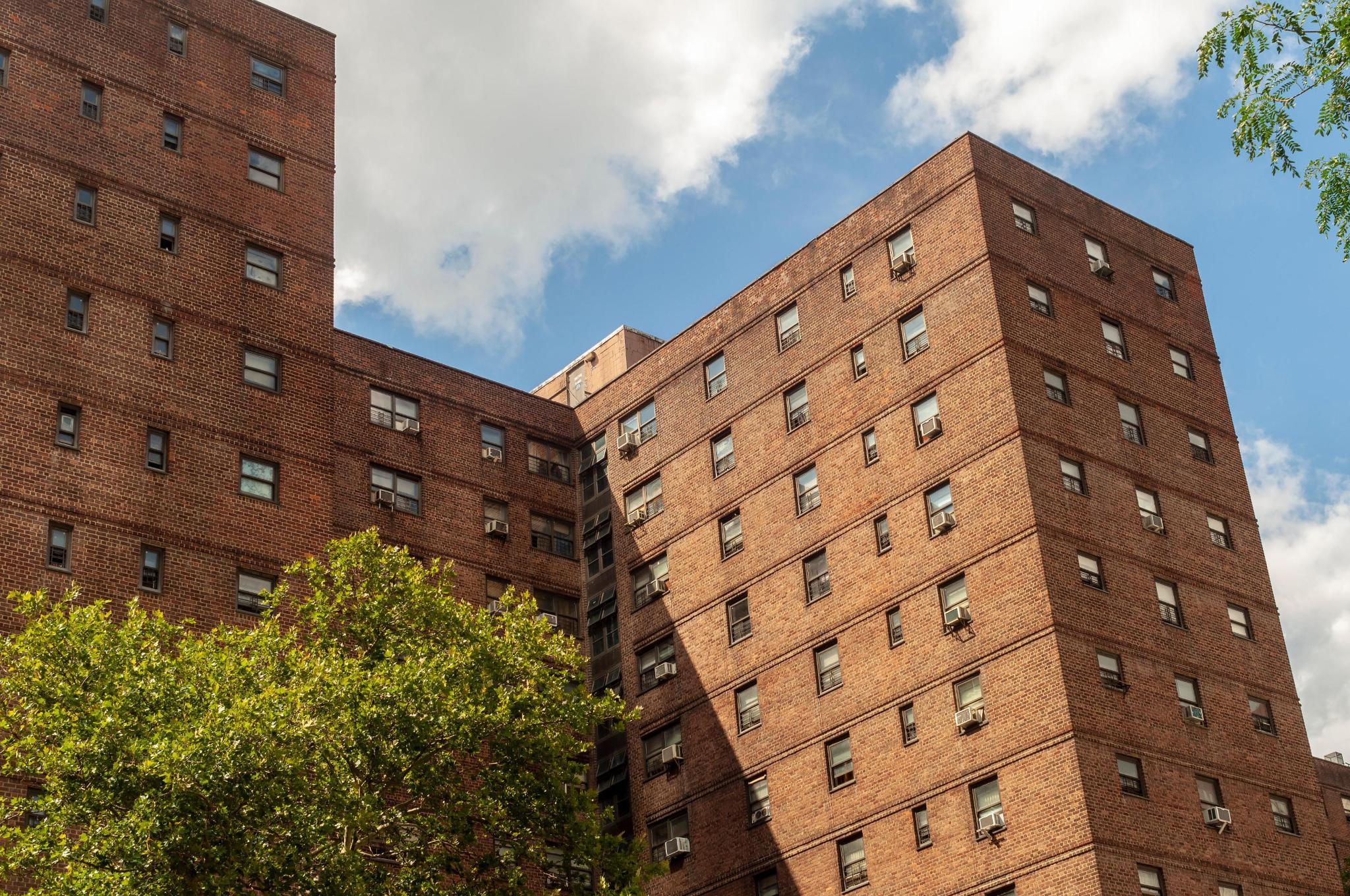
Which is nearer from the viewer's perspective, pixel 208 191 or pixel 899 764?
pixel 899 764

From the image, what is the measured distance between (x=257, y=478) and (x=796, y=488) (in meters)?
15.6

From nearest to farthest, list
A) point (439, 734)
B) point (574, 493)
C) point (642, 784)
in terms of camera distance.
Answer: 1. point (439, 734)
2. point (642, 784)
3. point (574, 493)

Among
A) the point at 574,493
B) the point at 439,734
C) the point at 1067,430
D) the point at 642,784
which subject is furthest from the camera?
the point at 574,493

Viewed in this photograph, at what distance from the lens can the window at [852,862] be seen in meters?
47.1

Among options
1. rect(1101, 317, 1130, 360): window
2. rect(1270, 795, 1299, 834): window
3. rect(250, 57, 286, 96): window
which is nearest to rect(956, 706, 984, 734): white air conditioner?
rect(1270, 795, 1299, 834): window

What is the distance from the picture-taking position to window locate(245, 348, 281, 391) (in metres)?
49.4

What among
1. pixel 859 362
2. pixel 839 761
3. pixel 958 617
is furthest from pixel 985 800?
pixel 859 362

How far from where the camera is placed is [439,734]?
3619 centimetres

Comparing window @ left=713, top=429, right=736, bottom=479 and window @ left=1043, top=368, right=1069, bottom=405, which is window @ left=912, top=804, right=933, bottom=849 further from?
window @ left=713, top=429, right=736, bottom=479

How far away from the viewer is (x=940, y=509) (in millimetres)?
48312

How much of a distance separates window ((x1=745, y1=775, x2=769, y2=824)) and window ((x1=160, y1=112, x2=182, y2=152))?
24.3 meters

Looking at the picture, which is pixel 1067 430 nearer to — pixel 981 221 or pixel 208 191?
pixel 981 221

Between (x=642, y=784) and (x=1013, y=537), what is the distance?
15.3m

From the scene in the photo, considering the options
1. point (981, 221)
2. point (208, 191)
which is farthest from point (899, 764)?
point (208, 191)
